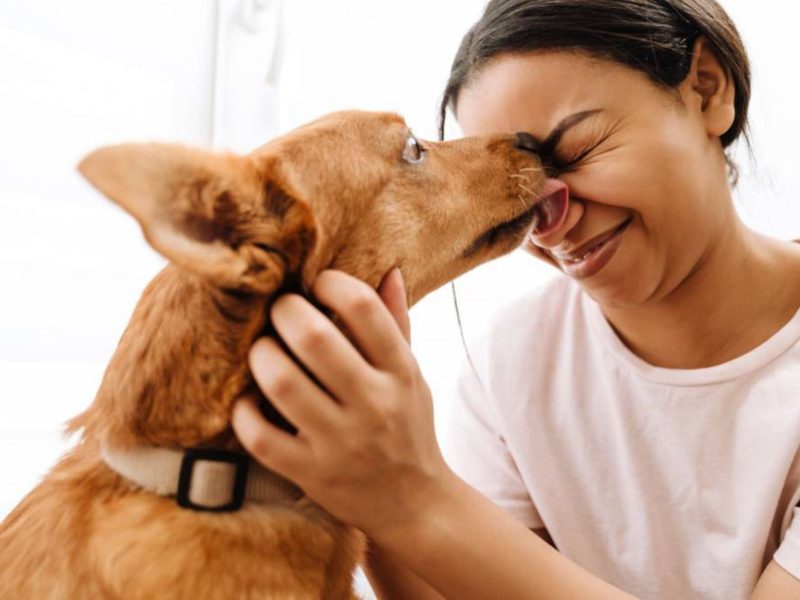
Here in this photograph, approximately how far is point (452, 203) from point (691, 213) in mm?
335

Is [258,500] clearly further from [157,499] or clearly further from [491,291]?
[491,291]

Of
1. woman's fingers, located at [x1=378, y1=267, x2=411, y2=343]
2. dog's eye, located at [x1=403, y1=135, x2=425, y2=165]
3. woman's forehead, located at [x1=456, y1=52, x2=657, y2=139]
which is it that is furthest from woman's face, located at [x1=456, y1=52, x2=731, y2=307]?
woman's fingers, located at [x1=378, y1=267, x2=411, y2=343]

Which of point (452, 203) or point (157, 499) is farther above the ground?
point (452, 203)

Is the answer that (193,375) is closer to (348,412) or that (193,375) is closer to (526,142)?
(348,412)

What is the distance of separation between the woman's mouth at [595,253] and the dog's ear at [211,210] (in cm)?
45

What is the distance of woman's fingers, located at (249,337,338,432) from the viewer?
2.04 feet

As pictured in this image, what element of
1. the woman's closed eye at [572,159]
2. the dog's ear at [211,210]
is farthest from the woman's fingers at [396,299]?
the woman's closed eye at [572,159]

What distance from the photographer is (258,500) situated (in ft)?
2.30

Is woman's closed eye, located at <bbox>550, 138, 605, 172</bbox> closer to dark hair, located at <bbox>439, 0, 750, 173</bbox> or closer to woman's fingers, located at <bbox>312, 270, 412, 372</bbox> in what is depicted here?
dark hair, located at <bbox>439, 0, 750, 173</bbox>

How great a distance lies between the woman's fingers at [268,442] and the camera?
630 mm

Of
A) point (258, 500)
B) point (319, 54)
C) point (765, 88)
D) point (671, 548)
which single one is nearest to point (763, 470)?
point (671, 548)

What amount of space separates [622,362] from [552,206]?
0.32m

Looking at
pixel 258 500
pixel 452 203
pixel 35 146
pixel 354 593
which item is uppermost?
pixel 452 203

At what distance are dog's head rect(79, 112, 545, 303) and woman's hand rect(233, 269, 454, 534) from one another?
7cm
